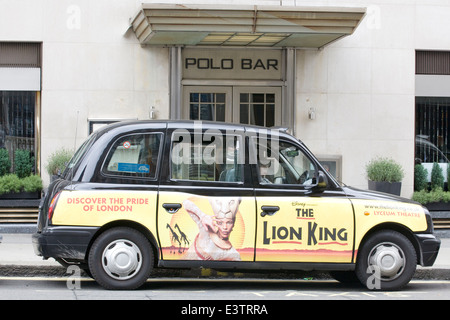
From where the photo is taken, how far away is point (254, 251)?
8.58m

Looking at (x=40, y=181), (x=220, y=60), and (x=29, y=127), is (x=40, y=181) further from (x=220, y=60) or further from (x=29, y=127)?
(x=220, y=60)

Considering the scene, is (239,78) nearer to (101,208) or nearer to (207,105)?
(207,105)

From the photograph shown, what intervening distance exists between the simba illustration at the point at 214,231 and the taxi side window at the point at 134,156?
61 centimetres

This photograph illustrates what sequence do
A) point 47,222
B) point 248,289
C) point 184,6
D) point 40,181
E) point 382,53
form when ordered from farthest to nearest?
point 382,53 → point 40,181 → point 184,6 → point 248,289 → point 47,222

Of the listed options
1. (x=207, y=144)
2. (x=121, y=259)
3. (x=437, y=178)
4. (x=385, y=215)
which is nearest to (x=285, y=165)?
(x=207, y=144)

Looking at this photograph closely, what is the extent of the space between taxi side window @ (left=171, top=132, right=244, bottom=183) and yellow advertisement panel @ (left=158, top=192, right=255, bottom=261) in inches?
10.5

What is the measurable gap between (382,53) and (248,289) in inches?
329

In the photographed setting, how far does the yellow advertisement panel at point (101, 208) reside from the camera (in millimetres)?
8367

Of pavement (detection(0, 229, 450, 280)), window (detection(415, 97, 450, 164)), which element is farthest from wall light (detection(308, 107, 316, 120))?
pavement (detection(0, 229, 450, 280))

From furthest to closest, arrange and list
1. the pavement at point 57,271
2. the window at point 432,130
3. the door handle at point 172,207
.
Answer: the window at point 432,130
the pavement at point 57,271
the door handle at point 172,207

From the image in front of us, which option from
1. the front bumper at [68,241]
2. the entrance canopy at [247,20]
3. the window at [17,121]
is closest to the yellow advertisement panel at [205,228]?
the front bumper at [68,241]

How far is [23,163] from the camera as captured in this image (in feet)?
49.5

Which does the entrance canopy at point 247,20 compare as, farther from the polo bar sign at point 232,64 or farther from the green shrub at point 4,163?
the green shrub at point 4,163
